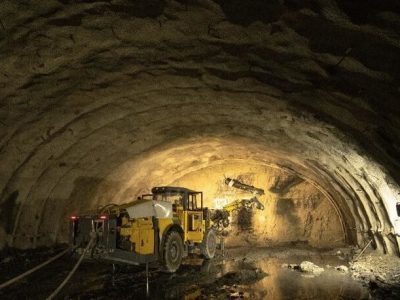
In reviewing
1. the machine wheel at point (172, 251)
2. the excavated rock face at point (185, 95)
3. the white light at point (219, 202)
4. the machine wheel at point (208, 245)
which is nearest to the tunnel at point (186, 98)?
the excavated rock face at point (185, 95)

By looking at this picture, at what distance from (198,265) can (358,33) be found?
Answer: 8244 millimetres

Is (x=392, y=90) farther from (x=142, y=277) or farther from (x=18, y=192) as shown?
(x=18, y=192)

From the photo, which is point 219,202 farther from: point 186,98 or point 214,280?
point 186,98

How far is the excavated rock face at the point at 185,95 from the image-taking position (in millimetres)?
4320

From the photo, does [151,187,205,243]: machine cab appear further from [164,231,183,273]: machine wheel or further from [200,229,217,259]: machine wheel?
[164,231,183,273]: machine wheel

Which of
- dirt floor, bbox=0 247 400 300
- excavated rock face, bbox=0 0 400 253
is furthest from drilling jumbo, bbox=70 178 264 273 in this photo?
excavated rock face, bbox=0 0 400 253

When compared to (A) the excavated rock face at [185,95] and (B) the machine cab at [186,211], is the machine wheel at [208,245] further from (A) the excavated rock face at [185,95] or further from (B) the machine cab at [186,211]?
(A) the excavated rock face at [185,95]

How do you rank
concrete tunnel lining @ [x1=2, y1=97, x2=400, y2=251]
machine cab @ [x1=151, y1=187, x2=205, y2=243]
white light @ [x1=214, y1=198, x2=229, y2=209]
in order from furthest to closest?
white light @ [x1=214, y1=198, x2=229, y2=209] < machine cab @ [x1=151, y1=187, x2=205, y2=243] < concrete tunnel lining @ [x1=2, y1=97, x2=400, y2=251]

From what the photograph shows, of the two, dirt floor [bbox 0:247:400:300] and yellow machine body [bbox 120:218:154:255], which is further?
yellow machine body [bbox 120:218:154:255]

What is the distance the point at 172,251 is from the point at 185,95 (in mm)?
3924

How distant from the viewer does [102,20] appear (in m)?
4.67

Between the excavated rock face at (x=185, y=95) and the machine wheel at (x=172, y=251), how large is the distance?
2996 millimetres

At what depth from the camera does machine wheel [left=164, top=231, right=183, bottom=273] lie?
28.3 feet

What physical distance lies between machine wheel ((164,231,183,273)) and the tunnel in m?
2.99
